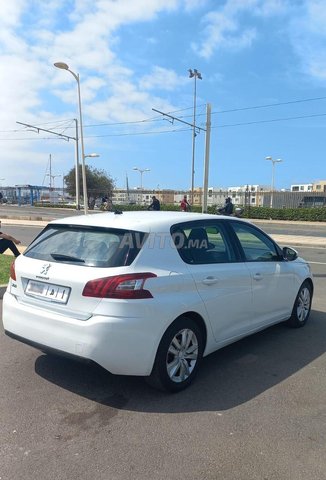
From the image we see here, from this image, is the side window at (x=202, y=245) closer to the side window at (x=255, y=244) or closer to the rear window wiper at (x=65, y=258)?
the side window at (x=255, y=244)

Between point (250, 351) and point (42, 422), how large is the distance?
2427 millimetres

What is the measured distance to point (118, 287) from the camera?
11.2 feet

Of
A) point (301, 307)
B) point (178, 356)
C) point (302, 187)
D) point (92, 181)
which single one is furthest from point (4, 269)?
point (302, 187)

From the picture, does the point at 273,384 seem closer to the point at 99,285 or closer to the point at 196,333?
the point at 196,333

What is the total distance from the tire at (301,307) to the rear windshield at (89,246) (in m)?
2.80

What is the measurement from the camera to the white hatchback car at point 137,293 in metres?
3.41

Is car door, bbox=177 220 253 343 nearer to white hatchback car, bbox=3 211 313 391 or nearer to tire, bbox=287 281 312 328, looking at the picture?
white hatchback car, bbox=3 211 313 391

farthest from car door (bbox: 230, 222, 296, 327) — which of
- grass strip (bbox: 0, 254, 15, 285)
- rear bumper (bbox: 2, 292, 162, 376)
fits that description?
grass strip (bbox: 0, 254, 15, 285)

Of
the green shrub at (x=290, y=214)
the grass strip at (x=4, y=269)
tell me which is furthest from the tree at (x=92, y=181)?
the grass strip at (x=4, y=269)

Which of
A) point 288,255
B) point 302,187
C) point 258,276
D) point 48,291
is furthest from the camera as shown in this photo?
point 302,187

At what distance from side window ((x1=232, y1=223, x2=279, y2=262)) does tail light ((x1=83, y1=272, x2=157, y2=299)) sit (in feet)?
5.42

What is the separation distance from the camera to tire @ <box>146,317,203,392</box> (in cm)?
358

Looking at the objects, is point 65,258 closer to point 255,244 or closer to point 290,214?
point 255,244

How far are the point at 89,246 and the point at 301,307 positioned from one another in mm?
3231
